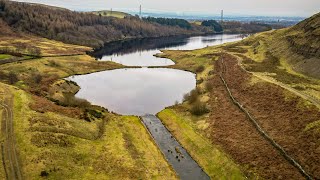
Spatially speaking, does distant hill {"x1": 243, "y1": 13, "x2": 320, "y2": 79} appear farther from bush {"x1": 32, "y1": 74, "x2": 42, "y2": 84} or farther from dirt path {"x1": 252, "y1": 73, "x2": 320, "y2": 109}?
bush {"x1": 32, "y1": 74, "x2": 42, "y2": 84}

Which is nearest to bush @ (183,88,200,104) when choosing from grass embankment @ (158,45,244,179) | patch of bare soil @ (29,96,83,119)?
grass embankment @ (158,45,244,179)

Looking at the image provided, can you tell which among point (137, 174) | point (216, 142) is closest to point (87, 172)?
point (137, 174)

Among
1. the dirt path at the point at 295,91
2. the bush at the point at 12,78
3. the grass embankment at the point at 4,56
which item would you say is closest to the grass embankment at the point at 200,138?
the dirt path at the point at 295,91

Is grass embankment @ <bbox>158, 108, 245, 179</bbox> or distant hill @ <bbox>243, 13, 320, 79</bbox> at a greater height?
distant hill @ <bbox>243, 13, 320, 79</bbox>

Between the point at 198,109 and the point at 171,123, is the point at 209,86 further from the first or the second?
the point at 171,123

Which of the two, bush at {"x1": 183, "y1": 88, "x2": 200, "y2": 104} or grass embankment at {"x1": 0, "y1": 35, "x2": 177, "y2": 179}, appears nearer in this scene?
grass embankment at {"x1": 0, "y1": 35, "x2": 177, "y2": 179}

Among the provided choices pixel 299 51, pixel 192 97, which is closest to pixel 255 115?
pixel 192 97
